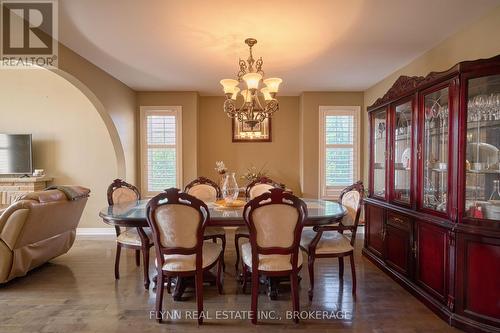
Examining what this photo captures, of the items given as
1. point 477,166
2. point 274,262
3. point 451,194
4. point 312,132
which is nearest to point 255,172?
point 312,132

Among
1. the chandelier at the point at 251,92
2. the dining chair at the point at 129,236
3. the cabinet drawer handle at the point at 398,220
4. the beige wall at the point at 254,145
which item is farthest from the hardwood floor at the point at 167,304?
the beige wall at the point at 254,145

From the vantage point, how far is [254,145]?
5.26 metres

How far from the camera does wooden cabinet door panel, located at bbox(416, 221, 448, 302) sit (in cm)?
223

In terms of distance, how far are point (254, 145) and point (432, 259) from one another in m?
3.50

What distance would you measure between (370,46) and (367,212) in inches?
80.9

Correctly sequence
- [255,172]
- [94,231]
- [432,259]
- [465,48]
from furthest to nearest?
[255,172], [94,231], [465,48], [432,259]

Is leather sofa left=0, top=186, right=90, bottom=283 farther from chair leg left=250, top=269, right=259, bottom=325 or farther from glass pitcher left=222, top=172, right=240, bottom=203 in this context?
chair leg left=250, top=269, right=259, bottom=325

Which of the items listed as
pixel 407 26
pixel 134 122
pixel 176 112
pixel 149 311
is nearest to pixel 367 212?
pixel 407 26

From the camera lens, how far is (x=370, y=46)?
3.01m

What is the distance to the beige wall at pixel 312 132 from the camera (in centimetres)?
488

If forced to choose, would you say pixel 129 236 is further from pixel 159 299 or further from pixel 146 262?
pixel 159 299

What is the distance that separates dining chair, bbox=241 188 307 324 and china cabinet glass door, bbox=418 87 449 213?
1.31 metres

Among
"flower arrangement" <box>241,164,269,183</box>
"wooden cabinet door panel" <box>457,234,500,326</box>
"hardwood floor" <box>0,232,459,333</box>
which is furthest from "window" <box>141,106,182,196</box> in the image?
"wooden cabinet door panel" <box>457,234,500,326</box>

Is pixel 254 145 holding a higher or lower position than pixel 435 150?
higher
